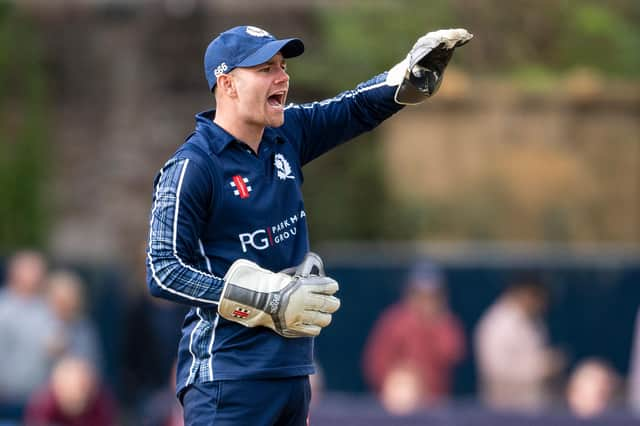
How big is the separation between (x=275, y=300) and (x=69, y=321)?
280 inches

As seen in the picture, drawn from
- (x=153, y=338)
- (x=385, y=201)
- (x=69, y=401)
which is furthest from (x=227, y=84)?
(x=385, y=201)

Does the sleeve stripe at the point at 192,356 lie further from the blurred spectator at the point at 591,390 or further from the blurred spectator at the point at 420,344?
the blurred spectator at the point at 420,344

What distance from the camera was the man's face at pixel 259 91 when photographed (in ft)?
14.5

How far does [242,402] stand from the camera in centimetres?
434

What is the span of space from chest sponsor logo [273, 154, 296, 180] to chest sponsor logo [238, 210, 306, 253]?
6.2 inches

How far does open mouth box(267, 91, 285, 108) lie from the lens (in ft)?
14.6

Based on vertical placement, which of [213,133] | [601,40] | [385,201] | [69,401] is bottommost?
[69,401]

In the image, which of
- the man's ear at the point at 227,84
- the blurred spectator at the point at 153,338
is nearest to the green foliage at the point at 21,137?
the blurred spectator at the point at 153,338

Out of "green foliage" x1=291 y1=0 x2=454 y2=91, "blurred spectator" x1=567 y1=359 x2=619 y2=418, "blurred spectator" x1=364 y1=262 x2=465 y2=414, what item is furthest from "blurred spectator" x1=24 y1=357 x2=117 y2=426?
"green foliage" x1=291 y1=0 x2=454 y2=91

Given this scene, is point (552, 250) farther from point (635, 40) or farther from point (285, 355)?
point (285, 355)

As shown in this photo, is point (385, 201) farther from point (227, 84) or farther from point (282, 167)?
point (227, 84)

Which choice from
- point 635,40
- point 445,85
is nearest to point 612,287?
point 445,85

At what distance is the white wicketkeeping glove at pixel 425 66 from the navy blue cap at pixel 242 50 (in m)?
0.46

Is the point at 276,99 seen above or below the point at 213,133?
above
